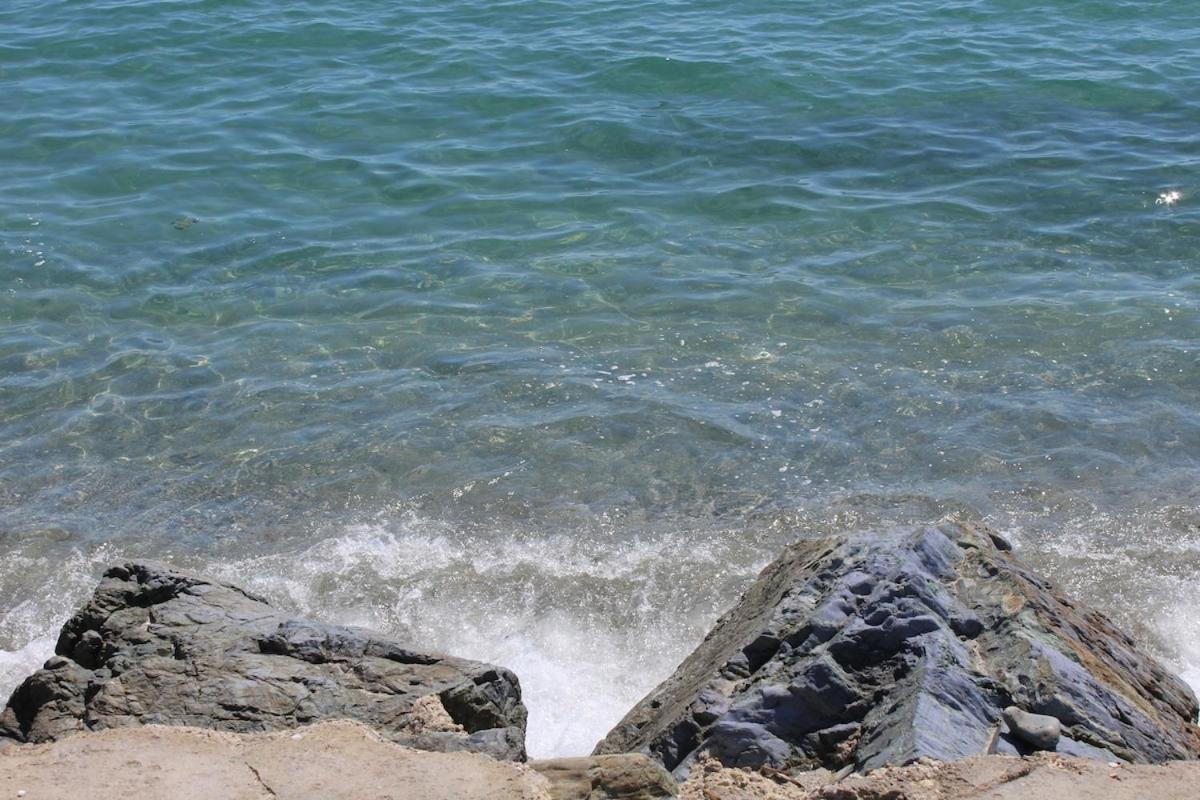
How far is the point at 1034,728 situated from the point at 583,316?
24.5 feet

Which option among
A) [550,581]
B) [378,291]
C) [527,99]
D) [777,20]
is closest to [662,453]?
[550,581]

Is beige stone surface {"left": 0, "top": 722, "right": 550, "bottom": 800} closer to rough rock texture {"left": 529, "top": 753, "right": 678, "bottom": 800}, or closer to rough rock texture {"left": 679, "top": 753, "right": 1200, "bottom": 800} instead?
rough rock texture {"left": 529, "top": 753, "right": 678, "bottom": 800}

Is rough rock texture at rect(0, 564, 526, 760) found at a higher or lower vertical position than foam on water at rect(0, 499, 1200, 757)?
higher

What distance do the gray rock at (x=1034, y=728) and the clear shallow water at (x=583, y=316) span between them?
292cm

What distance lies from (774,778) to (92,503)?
21.1ft

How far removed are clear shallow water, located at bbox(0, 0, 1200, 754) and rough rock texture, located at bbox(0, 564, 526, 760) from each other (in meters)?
1.73

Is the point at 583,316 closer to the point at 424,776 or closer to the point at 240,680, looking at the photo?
the point at 240,680

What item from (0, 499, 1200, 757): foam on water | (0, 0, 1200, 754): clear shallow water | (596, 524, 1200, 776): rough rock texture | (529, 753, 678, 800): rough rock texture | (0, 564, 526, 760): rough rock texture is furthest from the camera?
(0, 0, 1200, 754): clear shallow water

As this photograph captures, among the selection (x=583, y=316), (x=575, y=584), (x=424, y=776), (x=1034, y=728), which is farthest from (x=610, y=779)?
(x=583, y=316)

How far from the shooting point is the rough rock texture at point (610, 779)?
16.4 ft

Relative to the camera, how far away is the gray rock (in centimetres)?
525

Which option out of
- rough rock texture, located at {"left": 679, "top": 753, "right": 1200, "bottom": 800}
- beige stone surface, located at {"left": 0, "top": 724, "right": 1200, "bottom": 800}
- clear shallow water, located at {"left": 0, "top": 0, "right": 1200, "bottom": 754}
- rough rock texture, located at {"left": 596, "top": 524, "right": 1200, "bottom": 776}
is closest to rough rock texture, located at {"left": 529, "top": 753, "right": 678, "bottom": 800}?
beige stone surface, located at {"left": 0, "top": 724, "right": 1200, "bottom": 800}

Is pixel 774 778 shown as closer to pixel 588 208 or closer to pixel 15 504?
pixel 15 504

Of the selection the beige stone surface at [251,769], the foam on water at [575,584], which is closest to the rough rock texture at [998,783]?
the beige stone surface at [251,769]
